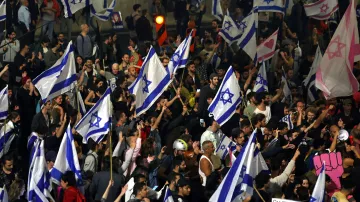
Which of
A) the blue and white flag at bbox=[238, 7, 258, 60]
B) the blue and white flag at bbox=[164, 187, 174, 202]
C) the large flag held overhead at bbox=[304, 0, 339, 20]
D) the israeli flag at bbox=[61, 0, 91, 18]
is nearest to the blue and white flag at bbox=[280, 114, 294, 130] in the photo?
the blue and white flag at bbox=[238, 7, 258, 60]

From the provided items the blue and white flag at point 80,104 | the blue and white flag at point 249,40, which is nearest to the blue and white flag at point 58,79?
the blue and white flag at point 80,104

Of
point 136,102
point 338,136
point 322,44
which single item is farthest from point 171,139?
point 322,44

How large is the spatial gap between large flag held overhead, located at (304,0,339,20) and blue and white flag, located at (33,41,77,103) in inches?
391

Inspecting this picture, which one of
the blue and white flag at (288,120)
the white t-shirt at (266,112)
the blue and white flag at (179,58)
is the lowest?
the blue and white flag at (288,120)

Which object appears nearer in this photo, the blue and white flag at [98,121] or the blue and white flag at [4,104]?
the blue and white flag at [98,121]

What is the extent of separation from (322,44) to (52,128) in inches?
495

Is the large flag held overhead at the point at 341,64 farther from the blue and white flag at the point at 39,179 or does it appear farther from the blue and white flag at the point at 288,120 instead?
the blue and white flag at the point at 39,179

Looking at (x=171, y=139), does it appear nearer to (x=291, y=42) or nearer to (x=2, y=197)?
(x=2, y=197)

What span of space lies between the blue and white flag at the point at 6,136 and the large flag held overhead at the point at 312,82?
7.68m

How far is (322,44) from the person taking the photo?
3969 centimetres

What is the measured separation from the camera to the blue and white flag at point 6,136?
94.2ft

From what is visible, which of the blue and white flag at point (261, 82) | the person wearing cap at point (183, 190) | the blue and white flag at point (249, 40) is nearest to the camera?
the person wearing cap at point (183, 190)

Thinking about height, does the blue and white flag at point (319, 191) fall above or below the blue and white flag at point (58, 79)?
above

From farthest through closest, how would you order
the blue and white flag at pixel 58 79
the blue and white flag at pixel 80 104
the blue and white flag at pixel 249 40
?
the blue and white flag at pixel 249 40 → the blue and white flag at pixel 80 104 → the blue and white flag at pixel 58 79
